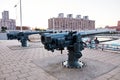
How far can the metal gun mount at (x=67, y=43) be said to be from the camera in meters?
5.06

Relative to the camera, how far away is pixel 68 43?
5621 millimetres

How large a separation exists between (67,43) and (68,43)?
7cm

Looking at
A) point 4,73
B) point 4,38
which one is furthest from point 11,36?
point 4,38

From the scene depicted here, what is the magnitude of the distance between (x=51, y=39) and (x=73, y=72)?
187 cm

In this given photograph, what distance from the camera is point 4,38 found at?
2897cm

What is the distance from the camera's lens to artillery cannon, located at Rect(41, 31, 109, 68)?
5066 mm

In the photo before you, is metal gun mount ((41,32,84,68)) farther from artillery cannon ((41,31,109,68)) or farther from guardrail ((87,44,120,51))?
guardrail ((87,44,120,51))

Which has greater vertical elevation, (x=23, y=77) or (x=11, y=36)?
(x=11, y=36)

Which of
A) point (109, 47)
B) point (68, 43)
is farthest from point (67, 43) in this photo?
point (109, 47)

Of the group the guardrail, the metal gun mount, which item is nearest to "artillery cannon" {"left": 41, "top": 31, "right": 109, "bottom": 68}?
the metal gun mount

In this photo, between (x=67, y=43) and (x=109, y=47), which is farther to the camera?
(x=109, y=47)

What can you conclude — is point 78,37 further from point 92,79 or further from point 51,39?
point 92,79

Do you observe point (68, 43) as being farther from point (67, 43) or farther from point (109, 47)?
point (109, 47)

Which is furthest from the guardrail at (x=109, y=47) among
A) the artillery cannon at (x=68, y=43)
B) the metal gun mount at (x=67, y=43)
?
the metal gun mount at (x=67, y=43)
